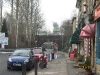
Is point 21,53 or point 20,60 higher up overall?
point 21,53

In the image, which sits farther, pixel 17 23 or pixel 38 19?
pixel 38 19

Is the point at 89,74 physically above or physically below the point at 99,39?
below

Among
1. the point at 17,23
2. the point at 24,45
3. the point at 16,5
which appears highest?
the point at 16,5

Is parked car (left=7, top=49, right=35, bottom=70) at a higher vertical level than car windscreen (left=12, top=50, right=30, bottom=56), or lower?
lower

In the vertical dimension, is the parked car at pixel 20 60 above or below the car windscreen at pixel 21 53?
below

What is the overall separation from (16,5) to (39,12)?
6560 mm

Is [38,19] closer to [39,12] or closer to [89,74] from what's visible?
[39,12]

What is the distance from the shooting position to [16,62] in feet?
54.6

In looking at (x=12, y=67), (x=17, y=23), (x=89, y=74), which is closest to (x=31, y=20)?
(x=17, y=23)

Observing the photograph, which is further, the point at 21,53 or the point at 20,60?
the point at 21,53

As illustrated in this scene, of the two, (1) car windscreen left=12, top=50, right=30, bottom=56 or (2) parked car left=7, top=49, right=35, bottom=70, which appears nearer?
(2) parked car left=7, top=49, right=35, bottom=70

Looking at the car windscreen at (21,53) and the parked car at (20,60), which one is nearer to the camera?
the parked car at (20,60)

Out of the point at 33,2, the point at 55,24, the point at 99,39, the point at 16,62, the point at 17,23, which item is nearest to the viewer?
the point at 99,39

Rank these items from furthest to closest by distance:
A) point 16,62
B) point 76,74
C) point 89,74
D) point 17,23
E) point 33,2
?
point 33,2 → point 17,23 → point 16,62 → point 76,74 → point 89,74
